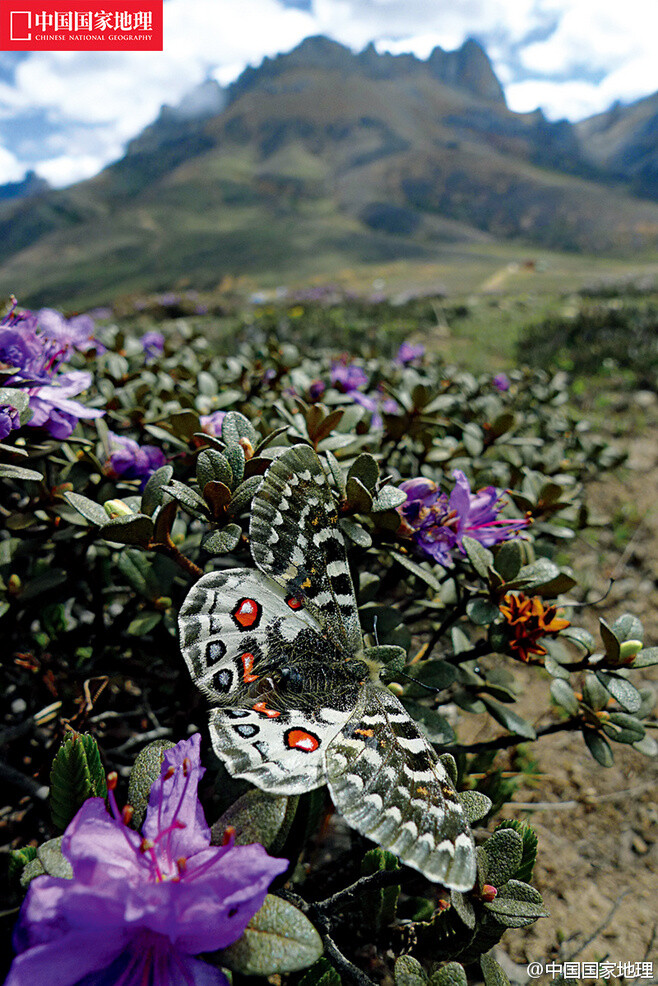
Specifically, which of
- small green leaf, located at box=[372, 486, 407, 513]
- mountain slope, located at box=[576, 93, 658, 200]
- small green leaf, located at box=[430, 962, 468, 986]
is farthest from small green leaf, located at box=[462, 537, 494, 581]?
mountain slope, located at box=[576, 93, 658, 200]

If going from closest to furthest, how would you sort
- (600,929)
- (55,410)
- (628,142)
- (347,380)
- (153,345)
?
(55,410) → (600,929) → (347,380) → (153,345) → (628,142)

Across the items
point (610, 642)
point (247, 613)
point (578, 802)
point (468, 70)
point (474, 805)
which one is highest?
point (468, 70)

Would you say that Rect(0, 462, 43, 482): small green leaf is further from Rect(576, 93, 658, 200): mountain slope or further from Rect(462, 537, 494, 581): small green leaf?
Rect(576, 93, 658, 200): mountain slope

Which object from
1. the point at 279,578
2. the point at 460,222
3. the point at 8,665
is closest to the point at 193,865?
the point at 279,578

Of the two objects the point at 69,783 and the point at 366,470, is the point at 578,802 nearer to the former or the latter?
the point at 366,470
